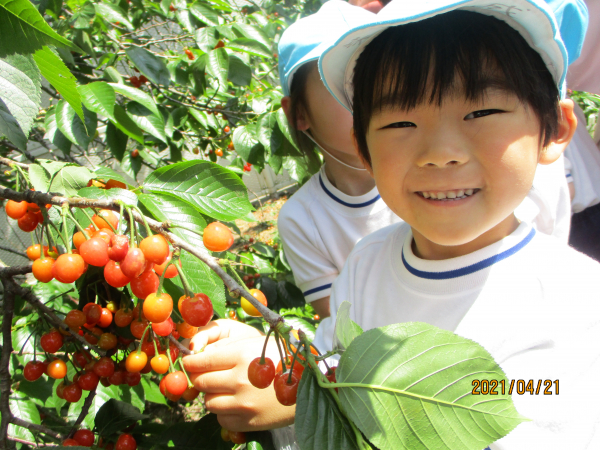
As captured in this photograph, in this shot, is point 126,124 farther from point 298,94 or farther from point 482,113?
point 482,113

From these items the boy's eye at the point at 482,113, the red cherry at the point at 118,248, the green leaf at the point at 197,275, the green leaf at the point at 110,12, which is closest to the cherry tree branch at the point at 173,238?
the red cherry at the point at 118,248

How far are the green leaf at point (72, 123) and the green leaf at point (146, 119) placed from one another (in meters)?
0.28

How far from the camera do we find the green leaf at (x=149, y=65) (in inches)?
78.6

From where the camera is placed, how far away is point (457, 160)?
0.74 meters

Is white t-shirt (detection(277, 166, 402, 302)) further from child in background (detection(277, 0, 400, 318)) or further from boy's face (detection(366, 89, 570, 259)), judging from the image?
boy's face (detection(366, 89, 570, 259))

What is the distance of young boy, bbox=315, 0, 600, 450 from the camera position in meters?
0.72

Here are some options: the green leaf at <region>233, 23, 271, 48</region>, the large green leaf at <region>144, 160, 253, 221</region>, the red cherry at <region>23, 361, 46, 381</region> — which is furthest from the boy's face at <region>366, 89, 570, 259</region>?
the green leaf at <region>233, 23, 271, 48</region>

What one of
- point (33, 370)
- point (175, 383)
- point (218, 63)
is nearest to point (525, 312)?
point (175, 383)

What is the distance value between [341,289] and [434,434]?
0.77m

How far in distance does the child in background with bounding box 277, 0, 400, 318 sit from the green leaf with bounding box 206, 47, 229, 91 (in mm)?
468

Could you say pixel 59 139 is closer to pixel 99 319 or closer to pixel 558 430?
pixel 99 319

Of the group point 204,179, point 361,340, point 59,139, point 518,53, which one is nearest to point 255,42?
point 59,139

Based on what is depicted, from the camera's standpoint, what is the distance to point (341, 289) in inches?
47.7

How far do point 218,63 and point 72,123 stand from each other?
31.9 inches
